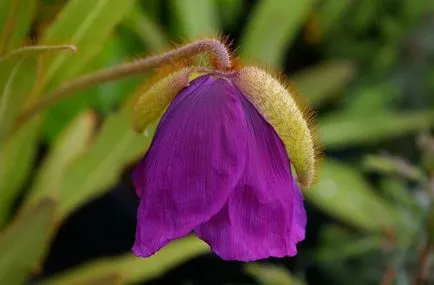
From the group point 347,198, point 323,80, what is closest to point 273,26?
point 323,80

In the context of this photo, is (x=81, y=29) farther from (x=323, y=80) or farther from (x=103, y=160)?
(x=323, y=80)

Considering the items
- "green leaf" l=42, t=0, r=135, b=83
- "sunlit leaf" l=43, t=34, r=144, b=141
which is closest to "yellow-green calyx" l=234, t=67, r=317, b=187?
"green leaf" l=42, t=0, r=135, b=83

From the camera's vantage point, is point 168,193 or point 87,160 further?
Result: point 87,160

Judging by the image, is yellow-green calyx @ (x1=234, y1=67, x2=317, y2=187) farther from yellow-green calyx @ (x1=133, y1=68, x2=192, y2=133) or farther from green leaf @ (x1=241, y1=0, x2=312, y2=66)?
green leaf @ (x1=241, y1=0, x2=312, y2=66)

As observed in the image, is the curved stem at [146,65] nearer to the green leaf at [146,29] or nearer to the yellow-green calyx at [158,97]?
the yellow-green calyx at [158,97]

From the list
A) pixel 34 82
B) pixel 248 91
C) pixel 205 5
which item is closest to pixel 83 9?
pixel 34 82

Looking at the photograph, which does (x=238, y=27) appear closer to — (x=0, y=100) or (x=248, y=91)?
(x=0, y=100)

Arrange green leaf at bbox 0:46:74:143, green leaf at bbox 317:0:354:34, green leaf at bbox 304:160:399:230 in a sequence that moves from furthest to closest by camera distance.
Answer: green leaf at bbox 317:0:354:34 → green leaf at bbox 304:160:399:230 → green leaf at bbox 0:46:74:143

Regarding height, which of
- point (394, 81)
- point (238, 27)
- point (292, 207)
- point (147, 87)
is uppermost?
point (147, 87)
